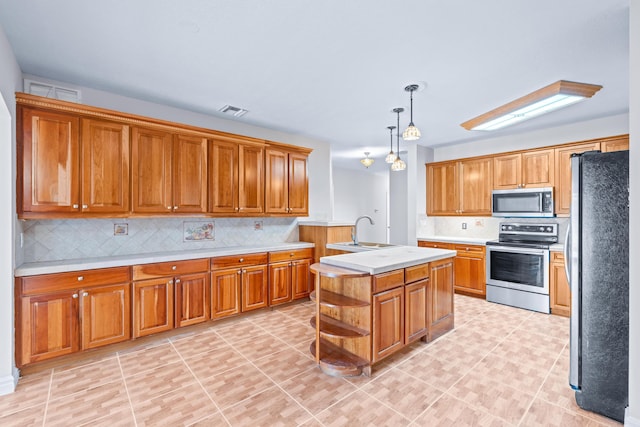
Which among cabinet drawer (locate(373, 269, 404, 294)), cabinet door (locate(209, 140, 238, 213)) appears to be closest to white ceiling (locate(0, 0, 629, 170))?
cabinet door (locate(209, 140, 238, 213))

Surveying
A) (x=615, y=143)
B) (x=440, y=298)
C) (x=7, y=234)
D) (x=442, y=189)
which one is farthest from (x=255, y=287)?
(x=615, y=143)

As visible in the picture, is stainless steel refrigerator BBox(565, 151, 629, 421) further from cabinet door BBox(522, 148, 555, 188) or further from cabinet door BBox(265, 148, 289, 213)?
cabinet door BBox(265, 148, 289, 213)

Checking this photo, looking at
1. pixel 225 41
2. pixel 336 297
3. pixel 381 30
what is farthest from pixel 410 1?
pixel 336 297

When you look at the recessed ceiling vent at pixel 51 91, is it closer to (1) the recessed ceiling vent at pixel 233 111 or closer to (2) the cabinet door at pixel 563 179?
(1) the recessed ceiling vent at pixel 233 111

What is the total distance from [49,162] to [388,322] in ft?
10.8

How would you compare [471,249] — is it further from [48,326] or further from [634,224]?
[48,326]

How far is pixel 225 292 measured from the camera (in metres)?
3.58

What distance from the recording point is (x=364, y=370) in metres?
2.48

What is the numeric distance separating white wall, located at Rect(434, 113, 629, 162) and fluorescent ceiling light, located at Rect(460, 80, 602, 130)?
77 centimetres

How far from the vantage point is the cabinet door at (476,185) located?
16.3 ft

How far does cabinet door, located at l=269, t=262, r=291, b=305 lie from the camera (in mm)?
4031

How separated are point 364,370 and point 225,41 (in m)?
2.82

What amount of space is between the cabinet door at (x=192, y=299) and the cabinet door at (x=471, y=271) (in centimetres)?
386

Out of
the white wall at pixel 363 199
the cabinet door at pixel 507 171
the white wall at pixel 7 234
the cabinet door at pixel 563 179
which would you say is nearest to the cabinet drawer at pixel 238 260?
the white wall at pixel 7 234
